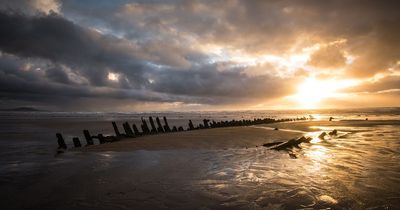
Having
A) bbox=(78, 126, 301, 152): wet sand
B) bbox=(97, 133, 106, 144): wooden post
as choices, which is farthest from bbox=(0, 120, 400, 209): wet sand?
bbox=(97, 133, 106, 144): wooden post

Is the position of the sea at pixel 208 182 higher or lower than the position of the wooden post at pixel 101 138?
lower

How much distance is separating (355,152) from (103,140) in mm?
14309

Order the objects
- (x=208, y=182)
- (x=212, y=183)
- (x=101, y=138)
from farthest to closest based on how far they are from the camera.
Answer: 1. (x=101, y=138)
2. (x=208, y=182)
3. (x=212, y=183)

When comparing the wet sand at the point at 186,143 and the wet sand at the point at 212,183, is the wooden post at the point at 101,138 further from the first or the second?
the wet sand at the point at 212,183

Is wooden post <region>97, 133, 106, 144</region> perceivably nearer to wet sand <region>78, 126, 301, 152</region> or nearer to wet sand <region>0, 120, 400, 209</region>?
wet sand <region>78, 126, 301, 152</region>

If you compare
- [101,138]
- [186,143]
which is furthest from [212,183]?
[101,138]

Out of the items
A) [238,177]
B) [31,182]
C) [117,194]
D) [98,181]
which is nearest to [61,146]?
[31,182]

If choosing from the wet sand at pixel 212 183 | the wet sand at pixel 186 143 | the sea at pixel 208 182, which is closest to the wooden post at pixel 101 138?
the wet sand at pixel 186 143

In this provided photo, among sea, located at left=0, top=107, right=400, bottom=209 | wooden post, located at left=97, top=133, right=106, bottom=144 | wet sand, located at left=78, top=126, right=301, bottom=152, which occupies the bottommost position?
sea, located at left=0, top=107, right=400, bottom=209

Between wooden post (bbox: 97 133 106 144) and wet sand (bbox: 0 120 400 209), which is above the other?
wooden post (bbox: 97 133 106 144)

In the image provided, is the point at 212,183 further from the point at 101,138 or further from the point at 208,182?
the point at 101,138

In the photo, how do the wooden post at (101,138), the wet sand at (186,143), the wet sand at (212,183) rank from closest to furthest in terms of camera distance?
1. the wet sand at (212,183)
2. the wet sand at (186,143)
3. the wooden post at (101,138)

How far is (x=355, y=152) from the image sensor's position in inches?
420

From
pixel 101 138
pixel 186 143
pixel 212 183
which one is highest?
pixel 101 138
